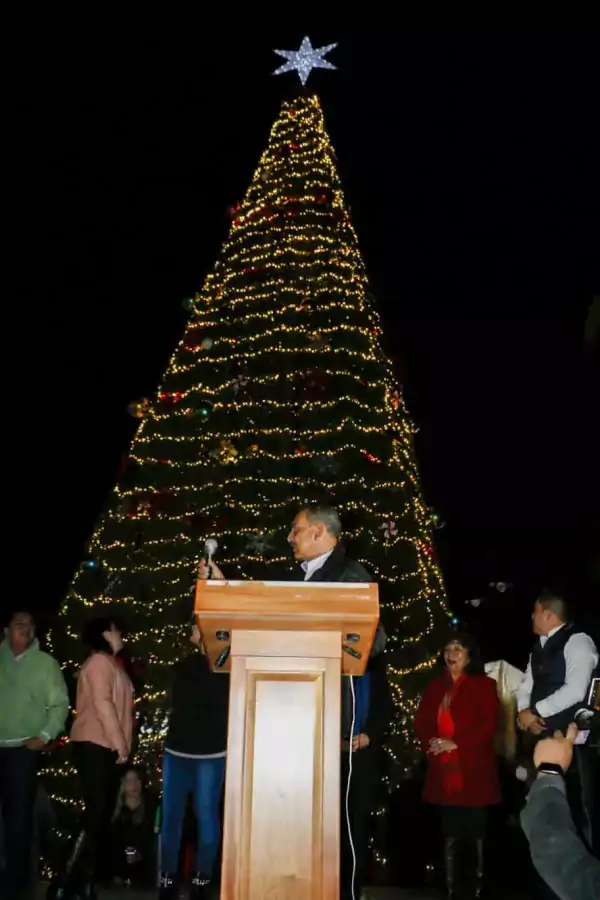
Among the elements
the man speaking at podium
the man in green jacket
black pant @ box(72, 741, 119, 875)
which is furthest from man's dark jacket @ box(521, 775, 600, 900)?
the man in green jacket

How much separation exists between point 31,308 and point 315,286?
27.2 feet

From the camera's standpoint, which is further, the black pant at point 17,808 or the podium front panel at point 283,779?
the black pant at point 17,808

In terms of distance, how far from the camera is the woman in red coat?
17.1ft

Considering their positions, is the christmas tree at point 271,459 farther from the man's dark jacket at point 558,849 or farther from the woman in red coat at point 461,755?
the man's dark jacket at point 558,849

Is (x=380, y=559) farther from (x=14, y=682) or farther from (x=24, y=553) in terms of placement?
(x=24, y=553)

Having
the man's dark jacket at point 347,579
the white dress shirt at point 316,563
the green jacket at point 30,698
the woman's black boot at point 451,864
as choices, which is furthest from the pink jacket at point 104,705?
the white dress shirt at point 316,563

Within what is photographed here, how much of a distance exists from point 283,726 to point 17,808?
2.70 m

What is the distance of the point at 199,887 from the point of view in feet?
15.1

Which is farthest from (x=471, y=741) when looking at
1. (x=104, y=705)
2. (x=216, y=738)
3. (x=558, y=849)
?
(x=558, y=849)

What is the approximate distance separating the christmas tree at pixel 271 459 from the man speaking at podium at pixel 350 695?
313cm

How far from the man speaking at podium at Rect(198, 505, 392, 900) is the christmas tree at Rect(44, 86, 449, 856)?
10.3ft

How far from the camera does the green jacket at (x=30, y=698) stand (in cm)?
503

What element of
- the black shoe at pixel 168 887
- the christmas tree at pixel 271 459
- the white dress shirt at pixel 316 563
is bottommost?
the black shoe at pixel 168 887

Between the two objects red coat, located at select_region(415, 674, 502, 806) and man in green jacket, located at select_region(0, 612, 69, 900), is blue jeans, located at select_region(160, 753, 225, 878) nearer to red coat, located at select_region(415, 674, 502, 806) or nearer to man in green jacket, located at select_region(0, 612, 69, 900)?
man in green jacket, located at select_region(0, 612, 69, 900)
